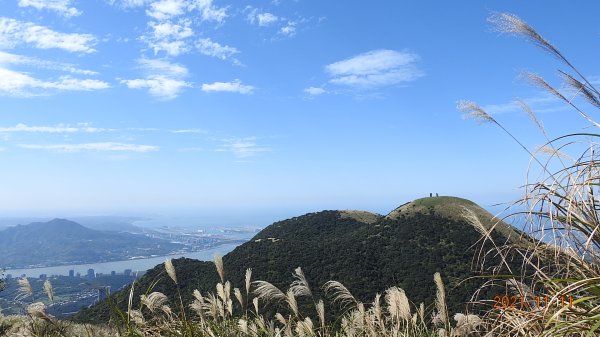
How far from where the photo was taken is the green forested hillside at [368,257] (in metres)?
38.2

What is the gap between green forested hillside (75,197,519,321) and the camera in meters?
38.2

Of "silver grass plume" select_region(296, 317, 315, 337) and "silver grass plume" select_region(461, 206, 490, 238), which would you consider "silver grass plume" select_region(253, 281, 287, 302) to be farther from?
"silver grass plume" select_region(461, 206, 490, 238)

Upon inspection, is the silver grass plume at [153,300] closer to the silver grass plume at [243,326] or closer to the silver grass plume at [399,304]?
the silver grass plume at [243,326]

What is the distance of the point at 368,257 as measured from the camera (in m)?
52.1

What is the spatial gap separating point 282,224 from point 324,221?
7.50m

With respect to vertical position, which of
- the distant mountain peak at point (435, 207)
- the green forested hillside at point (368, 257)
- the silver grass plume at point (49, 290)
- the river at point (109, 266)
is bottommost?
the river at point (109, 266)

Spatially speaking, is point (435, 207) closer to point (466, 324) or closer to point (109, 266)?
point (466, 324)

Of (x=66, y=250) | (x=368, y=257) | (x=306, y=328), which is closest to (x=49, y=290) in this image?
(x=306, y=328)

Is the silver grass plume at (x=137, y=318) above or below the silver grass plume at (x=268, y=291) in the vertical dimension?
below

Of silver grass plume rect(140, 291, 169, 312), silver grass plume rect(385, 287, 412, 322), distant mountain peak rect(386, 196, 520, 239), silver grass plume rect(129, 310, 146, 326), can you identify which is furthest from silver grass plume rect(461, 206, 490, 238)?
distant mountain peak rect(386, 196, 520, 239)

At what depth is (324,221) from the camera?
7719cm

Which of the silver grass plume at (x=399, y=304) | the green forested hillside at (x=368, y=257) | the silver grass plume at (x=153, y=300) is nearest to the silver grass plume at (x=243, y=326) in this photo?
the silver grass plume at (x=153, y=300)

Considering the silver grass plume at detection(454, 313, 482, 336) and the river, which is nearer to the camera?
the silver grass plume at detection(454, 313, 482, 336)

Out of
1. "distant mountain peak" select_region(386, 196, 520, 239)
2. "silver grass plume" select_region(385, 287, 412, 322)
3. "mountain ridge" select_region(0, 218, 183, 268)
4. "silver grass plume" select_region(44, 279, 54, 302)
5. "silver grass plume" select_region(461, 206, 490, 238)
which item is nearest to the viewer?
"silver grass plume" select_region(461, 206, 490, 238)
